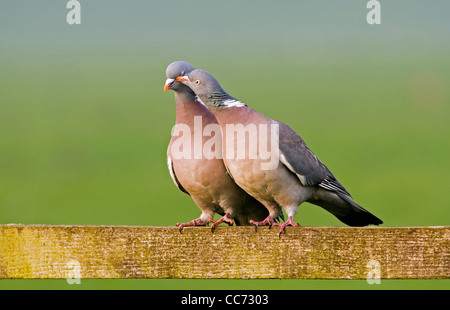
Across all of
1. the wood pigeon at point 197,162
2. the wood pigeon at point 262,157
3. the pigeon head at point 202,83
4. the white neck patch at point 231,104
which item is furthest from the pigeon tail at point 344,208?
the pigeon head at point 202,83

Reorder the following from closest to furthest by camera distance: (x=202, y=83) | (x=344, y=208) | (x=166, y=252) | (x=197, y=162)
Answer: (x=166, y=252) → (x=202, y=83) → (x=197, y=162) → (x=344, y=208)

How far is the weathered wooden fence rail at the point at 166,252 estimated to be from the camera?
3.29 m

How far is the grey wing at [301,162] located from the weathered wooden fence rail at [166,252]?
0.94 meters

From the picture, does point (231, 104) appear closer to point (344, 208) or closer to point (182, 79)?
point (182, 79)

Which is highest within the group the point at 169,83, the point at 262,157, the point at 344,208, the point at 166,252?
the point at 169,83

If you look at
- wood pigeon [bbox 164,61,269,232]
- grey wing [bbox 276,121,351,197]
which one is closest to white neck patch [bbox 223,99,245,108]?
wood pigeon [bbox 164,61,269,232]

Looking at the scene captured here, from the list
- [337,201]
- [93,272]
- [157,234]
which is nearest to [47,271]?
[93,272]

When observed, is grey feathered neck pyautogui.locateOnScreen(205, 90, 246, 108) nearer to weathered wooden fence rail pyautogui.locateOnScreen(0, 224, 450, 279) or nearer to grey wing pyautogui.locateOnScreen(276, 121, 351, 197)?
grey wing pyautogui.locateOnScreen(276, 121, 351, 197)

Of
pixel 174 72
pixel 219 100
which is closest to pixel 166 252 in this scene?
pixel 219 100

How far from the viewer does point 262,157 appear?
410cm

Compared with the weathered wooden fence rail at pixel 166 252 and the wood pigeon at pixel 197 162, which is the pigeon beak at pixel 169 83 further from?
the weathered wooden fence rail at pixel 166 252

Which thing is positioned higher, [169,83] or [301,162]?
[169,83]

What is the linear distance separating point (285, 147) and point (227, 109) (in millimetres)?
452

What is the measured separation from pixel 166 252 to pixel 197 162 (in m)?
1.02
